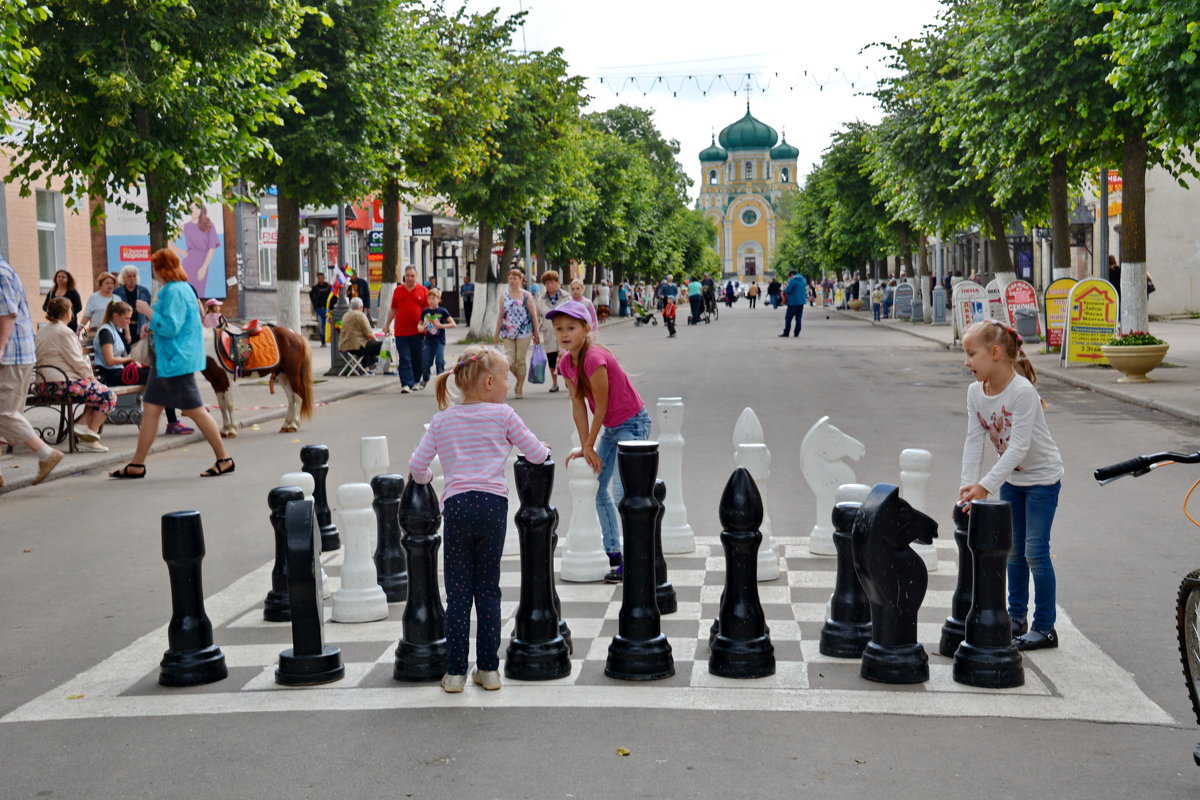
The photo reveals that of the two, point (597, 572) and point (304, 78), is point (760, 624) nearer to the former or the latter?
point (597, 572)

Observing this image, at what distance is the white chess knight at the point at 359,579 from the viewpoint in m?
6.36

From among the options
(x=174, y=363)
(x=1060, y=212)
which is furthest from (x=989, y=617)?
(x=1060, y=212)

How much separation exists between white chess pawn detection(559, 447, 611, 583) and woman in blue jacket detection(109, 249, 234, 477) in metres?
5.16

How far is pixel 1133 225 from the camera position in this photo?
71.6 feet

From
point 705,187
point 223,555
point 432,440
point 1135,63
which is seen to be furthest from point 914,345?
point 705,187

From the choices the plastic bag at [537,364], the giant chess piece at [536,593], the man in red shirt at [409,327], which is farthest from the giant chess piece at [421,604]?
the man in red shirt at [409,327]

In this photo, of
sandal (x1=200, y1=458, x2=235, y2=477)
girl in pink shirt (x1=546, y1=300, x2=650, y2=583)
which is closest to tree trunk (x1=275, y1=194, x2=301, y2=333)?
sandal (x1=200, y1=458, x2=235, y2=477)

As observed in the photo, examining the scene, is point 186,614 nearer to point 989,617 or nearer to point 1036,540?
point 989,617

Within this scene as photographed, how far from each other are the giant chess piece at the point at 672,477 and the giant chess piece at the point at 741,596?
246 centimetres

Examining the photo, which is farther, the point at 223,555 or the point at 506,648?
the point at 223,555

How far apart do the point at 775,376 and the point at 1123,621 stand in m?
16.7

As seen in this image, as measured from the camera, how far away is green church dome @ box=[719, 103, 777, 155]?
6939 inches

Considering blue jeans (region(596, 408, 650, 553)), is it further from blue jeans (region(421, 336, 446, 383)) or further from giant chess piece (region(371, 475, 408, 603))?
blue jeans (region(421, 336, 446, 383))

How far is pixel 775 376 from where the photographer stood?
902 inches
